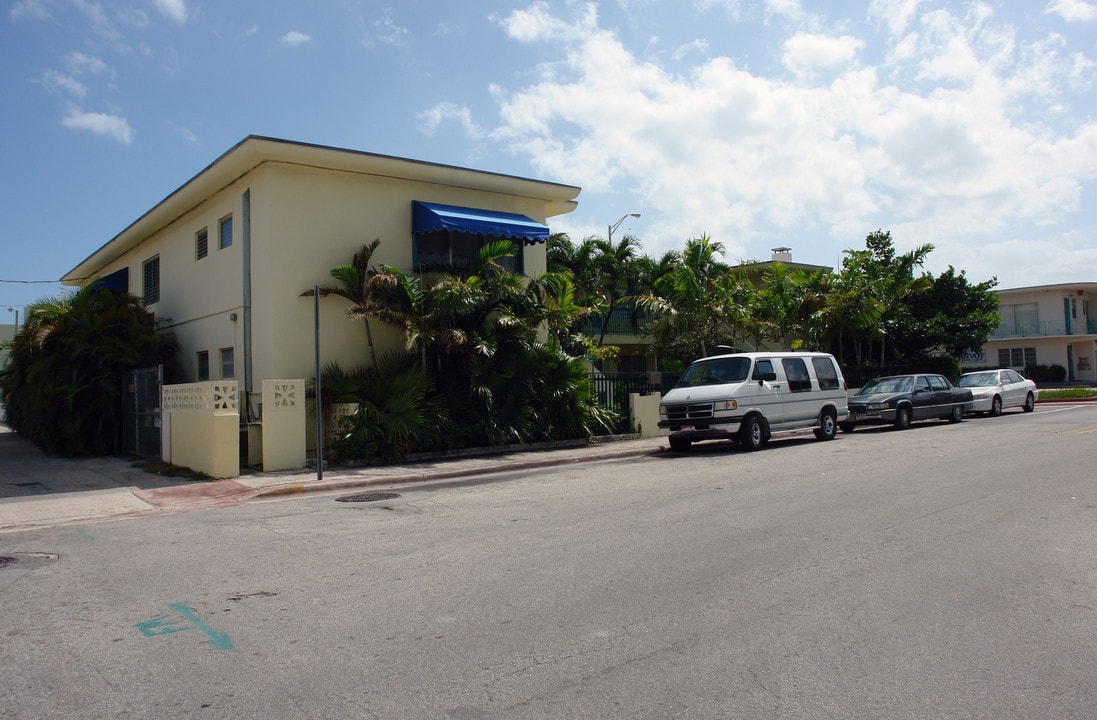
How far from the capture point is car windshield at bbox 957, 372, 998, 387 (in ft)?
82.7

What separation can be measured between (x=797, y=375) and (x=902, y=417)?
5.34 meters

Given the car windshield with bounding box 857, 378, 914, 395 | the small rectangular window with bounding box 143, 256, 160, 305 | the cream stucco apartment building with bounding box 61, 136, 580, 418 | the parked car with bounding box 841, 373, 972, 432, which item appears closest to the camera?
the cream stucco apartment building with bounding box 61, 136, 580, 418

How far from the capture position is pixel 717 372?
16.7 meters

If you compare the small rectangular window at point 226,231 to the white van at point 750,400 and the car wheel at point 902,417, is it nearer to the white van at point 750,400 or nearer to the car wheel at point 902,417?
the white van at point 750,400

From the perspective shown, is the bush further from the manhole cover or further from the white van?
the manhole cover

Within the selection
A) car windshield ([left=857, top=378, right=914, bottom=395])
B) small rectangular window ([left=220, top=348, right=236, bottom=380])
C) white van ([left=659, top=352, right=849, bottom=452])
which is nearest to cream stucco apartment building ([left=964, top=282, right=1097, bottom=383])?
car windshield ([left=857, top=378, right=914, bottom=395])

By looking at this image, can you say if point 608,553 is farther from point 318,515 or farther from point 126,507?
point 126,507

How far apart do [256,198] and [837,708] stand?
603 inches

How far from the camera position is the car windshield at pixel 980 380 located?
82.7 ft

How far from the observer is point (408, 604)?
5.73 metres

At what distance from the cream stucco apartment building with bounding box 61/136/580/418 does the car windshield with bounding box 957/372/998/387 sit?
14.7m

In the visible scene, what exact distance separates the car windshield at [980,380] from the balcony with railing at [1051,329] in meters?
26.5

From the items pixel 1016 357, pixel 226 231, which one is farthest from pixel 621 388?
pixel 1016 357

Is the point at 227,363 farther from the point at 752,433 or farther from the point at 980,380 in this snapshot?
the point at 980,380
